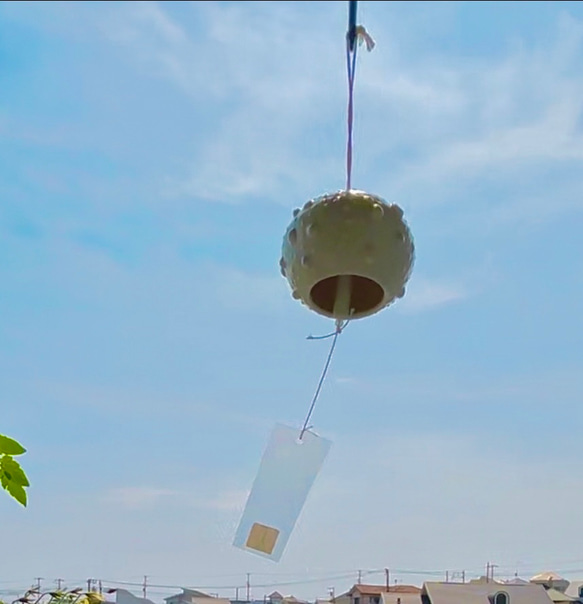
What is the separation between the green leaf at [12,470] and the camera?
0.87m

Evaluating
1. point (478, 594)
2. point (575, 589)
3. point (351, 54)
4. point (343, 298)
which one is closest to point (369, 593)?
point (478, 594)

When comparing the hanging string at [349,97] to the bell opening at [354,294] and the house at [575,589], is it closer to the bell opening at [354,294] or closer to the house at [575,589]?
the bell opening at [354,294]

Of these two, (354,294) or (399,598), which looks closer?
(354,294)

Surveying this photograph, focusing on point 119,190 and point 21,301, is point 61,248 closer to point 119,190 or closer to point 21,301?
point 21,301

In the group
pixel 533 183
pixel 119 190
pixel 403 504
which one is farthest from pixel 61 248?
pixel 403 504

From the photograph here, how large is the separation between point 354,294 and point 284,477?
0.17 m

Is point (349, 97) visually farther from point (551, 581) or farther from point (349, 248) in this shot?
point (551, 581)

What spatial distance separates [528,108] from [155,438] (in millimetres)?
1950

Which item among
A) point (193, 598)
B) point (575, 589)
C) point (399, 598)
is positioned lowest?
point (193, 598)

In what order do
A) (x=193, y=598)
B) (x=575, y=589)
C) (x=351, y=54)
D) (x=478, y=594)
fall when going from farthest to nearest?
(x=575, y=589) < (x=478, y=594) < (x=193, y=598) < (x=351, y=54)

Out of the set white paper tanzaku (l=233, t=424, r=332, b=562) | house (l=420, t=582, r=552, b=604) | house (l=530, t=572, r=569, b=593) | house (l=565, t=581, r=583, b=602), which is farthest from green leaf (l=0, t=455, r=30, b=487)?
house (l=530, t=572, r=569, b=593)

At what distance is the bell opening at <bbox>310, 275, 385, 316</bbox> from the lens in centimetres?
68

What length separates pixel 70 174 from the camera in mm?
1178

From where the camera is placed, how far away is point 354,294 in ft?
2.31
